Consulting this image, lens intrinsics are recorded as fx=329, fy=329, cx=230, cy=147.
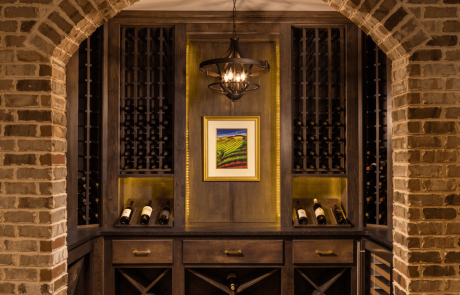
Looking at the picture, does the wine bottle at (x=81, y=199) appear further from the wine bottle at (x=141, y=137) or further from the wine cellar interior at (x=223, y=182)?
the wine bottle at (x=141, y=137)

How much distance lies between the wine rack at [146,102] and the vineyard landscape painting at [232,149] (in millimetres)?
499

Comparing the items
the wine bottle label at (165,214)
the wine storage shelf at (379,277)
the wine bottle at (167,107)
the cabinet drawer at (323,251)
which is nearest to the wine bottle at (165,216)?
the wine bottle label at (165,214)

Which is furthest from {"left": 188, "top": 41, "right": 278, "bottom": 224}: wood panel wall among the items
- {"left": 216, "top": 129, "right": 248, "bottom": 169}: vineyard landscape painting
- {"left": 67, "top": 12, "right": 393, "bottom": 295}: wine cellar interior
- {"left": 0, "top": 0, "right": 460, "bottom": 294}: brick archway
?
{"left": 0, "top": 0, "right": 460, "bottom": 294}: brick archway

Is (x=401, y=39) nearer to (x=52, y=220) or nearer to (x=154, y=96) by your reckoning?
(x=52, y=220)

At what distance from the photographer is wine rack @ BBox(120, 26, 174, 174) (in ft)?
10.1

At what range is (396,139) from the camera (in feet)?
5.32

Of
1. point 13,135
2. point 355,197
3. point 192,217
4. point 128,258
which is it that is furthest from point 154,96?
point 355,197

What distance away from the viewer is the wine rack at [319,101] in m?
3.09

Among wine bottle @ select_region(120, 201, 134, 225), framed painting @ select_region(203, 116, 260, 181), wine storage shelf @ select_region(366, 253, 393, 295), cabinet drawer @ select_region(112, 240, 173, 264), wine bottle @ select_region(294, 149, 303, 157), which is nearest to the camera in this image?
wine storage shelf @ select_region(366, 253, 393, 295)

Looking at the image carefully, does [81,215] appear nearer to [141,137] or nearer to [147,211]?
[147,211]

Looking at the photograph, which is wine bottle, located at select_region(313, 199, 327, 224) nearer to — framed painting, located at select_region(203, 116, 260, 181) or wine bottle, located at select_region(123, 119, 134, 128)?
framed painting, located at select_region(203, 116, 260, 181)

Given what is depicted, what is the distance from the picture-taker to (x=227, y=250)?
9.31ft

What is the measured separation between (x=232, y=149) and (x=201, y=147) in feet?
1.04

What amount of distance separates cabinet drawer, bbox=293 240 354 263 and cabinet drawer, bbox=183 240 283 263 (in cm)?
16
